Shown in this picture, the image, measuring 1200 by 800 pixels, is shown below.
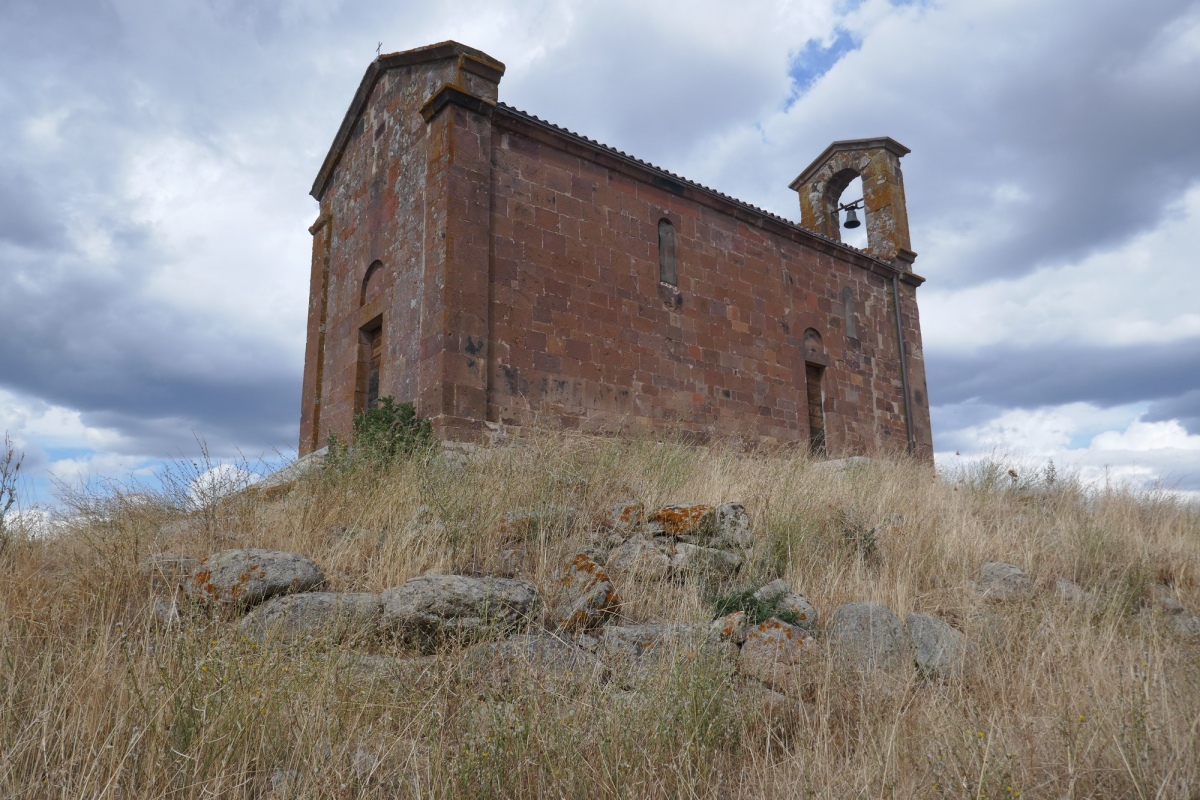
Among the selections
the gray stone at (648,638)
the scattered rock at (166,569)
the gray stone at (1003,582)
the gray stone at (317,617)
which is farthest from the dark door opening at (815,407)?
the scattered rock at (166,569)

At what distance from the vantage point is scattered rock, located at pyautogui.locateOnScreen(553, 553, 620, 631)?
13.8 ft

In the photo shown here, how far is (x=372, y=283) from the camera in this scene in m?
11.4

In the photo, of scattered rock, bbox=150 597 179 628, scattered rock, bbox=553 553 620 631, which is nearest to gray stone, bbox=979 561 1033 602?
scattered rock, bbox=553 553 620 631

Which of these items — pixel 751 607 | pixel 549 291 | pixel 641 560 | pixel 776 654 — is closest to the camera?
pixel 776 654

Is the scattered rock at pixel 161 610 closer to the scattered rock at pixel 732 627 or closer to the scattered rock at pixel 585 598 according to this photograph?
the scattered rock at pixel 585 598

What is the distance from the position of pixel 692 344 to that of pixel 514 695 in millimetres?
9053

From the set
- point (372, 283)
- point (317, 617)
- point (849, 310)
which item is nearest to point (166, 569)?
point (317, 617)

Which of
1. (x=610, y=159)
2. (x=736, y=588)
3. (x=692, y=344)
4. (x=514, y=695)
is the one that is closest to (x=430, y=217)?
(x=610, y=159)

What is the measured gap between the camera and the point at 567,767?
8.91 ft

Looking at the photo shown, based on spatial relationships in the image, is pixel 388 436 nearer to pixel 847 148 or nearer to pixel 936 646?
pixel 936 646

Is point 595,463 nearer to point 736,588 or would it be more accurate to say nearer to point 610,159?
point 736,588

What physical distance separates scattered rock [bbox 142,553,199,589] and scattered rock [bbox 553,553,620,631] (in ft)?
6.84

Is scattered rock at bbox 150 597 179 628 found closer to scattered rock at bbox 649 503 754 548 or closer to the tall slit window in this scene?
scattered rock at bbox 649 503 754 548

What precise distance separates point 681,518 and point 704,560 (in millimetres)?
529
